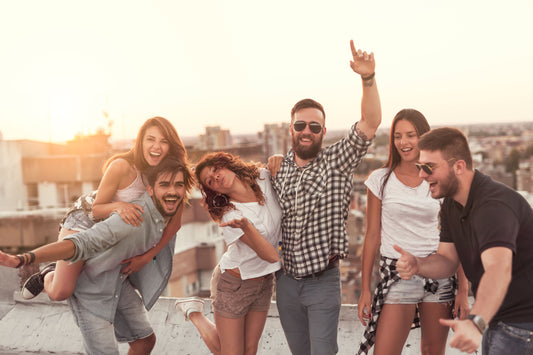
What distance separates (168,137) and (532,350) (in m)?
2.05

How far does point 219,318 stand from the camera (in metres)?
2.88

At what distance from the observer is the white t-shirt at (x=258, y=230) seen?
8.96 feet

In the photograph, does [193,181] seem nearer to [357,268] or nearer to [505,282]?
[505,282]

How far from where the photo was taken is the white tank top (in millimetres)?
2883

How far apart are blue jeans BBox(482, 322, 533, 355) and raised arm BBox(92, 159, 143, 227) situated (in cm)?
181

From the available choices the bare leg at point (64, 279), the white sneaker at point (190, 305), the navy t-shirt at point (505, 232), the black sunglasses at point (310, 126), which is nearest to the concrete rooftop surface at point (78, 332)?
the white sneaker at point (190, 305)

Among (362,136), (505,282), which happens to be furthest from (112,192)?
(505,282)

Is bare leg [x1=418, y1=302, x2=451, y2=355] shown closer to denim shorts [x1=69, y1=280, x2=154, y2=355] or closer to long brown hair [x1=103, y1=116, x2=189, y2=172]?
long brown hair [x1=103, y1=116, x2=189, y2=172]

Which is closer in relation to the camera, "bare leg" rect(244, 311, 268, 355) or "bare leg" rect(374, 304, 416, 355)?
"bare leg" rect(374, 304, 416, 355)

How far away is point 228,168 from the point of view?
2.77m

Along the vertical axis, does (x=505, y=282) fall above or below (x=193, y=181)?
below

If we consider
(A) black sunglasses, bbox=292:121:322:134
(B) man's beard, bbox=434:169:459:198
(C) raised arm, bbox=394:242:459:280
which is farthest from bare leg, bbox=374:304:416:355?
(A) black sunglasses, bbox=292:121:322:134

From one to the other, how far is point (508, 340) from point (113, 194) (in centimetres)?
209

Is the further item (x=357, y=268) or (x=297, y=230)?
(x=357, y=268)
